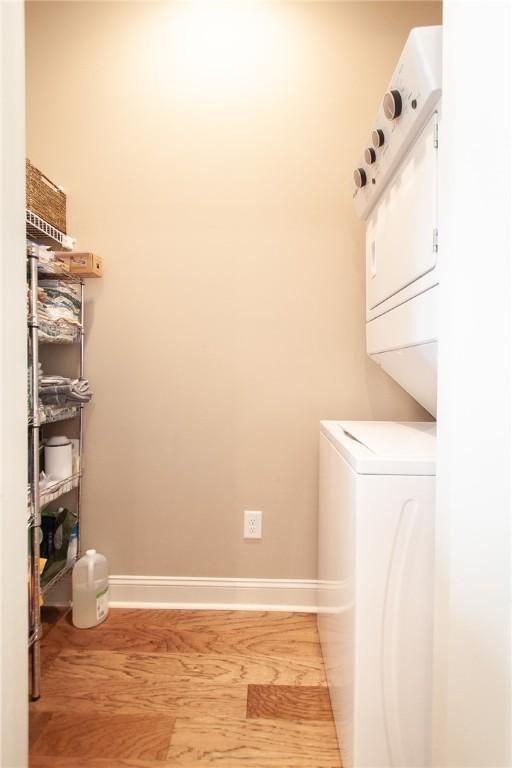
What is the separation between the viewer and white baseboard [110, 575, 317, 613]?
1.83m

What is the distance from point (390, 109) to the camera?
1.09 metres

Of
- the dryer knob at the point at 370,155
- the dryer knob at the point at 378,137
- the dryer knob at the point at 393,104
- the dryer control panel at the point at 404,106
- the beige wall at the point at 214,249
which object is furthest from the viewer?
the beige wall at the point at 214,249

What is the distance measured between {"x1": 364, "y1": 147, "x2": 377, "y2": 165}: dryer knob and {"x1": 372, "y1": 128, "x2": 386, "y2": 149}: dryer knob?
0.06 m

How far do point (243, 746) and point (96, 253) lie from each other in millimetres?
1784

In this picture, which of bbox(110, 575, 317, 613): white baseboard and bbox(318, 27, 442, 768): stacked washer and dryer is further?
bbox(110, 575, 317, 613): white baseboard

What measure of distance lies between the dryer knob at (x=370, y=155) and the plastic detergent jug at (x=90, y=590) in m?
1.75

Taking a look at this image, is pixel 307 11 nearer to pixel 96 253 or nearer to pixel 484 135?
pixel 96 253

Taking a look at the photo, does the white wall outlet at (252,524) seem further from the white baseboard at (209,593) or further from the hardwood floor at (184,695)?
the hardwood floor at (184,695)

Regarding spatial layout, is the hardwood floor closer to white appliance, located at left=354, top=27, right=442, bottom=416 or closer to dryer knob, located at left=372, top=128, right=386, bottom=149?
white appliance, located at left=354, top=27, right=442, bottom=416

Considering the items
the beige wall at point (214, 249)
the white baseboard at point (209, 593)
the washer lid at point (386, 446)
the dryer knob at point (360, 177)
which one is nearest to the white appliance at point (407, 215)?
the dryer knob at point (360, 177)

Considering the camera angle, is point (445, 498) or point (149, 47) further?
point (149, 47)

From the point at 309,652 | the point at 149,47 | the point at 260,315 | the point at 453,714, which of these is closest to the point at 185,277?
the point at 260,315

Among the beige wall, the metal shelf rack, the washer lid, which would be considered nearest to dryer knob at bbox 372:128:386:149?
the beige wall

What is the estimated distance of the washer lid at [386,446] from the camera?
3.09 ft
